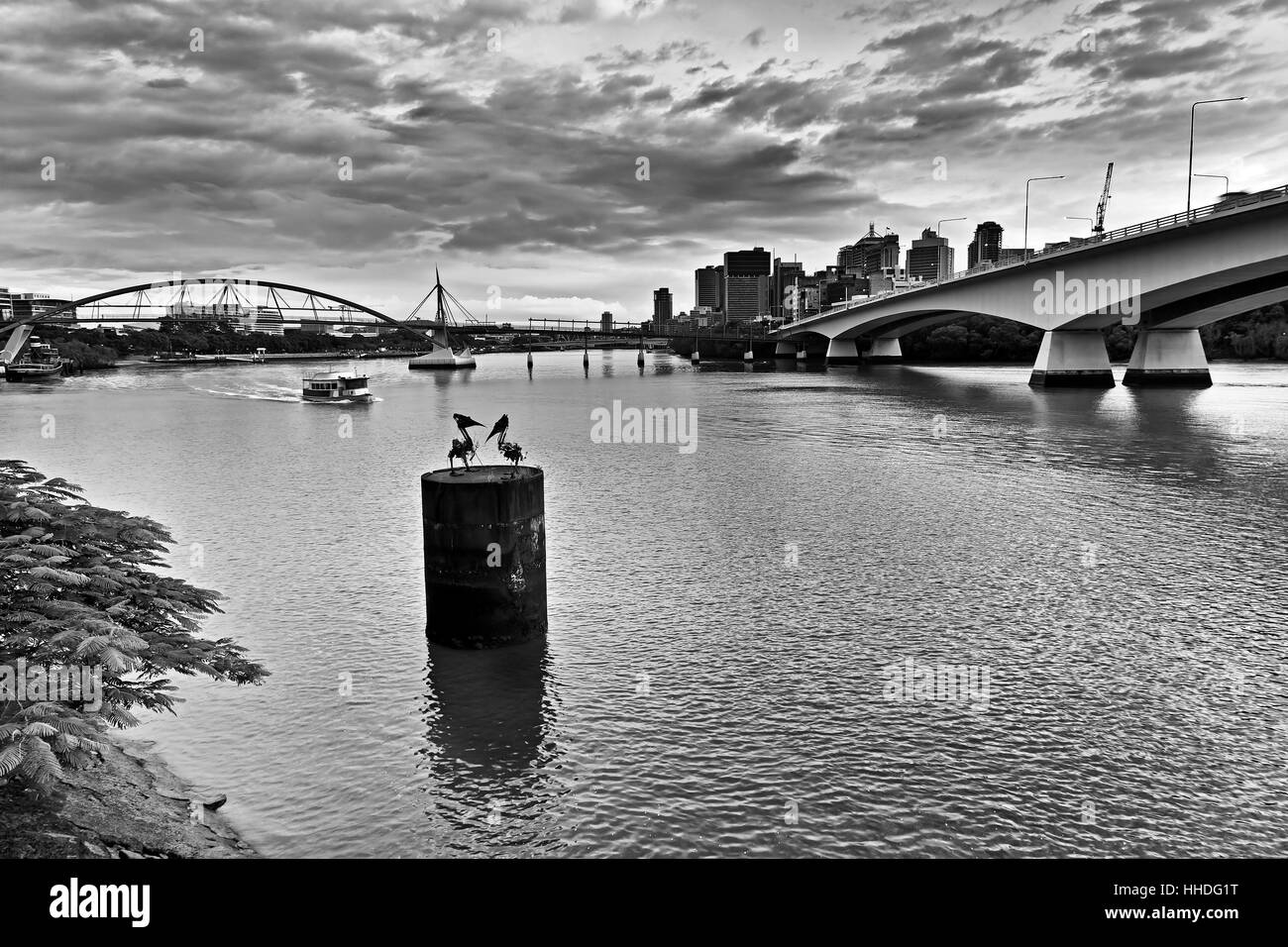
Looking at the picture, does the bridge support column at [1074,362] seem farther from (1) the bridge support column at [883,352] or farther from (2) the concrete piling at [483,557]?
(2) the concrete piling at [483,557]

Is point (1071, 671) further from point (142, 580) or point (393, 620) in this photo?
point (142, 580)

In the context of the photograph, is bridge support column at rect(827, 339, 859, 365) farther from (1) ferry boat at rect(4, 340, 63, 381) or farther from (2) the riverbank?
(2) the riverbank

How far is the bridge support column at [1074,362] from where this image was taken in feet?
278

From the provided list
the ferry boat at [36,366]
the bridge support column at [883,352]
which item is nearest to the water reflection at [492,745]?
the ferry boat at [36,366]

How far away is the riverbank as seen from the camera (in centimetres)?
863

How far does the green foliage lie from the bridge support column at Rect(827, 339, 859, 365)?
152m

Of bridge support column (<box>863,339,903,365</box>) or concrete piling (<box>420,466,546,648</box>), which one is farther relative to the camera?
bridge support column (<box>863,339,903,365</box>)

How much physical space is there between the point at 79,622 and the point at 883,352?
526 ft

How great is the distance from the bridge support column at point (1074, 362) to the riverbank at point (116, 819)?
283 feet

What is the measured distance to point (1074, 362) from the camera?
8506 centimetres

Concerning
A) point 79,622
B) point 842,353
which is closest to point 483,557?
point 79,622

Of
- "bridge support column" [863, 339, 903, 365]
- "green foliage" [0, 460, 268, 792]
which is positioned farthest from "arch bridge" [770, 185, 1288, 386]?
"green foliage" [0, 460, 268, 792]

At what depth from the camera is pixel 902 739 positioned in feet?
43.0
